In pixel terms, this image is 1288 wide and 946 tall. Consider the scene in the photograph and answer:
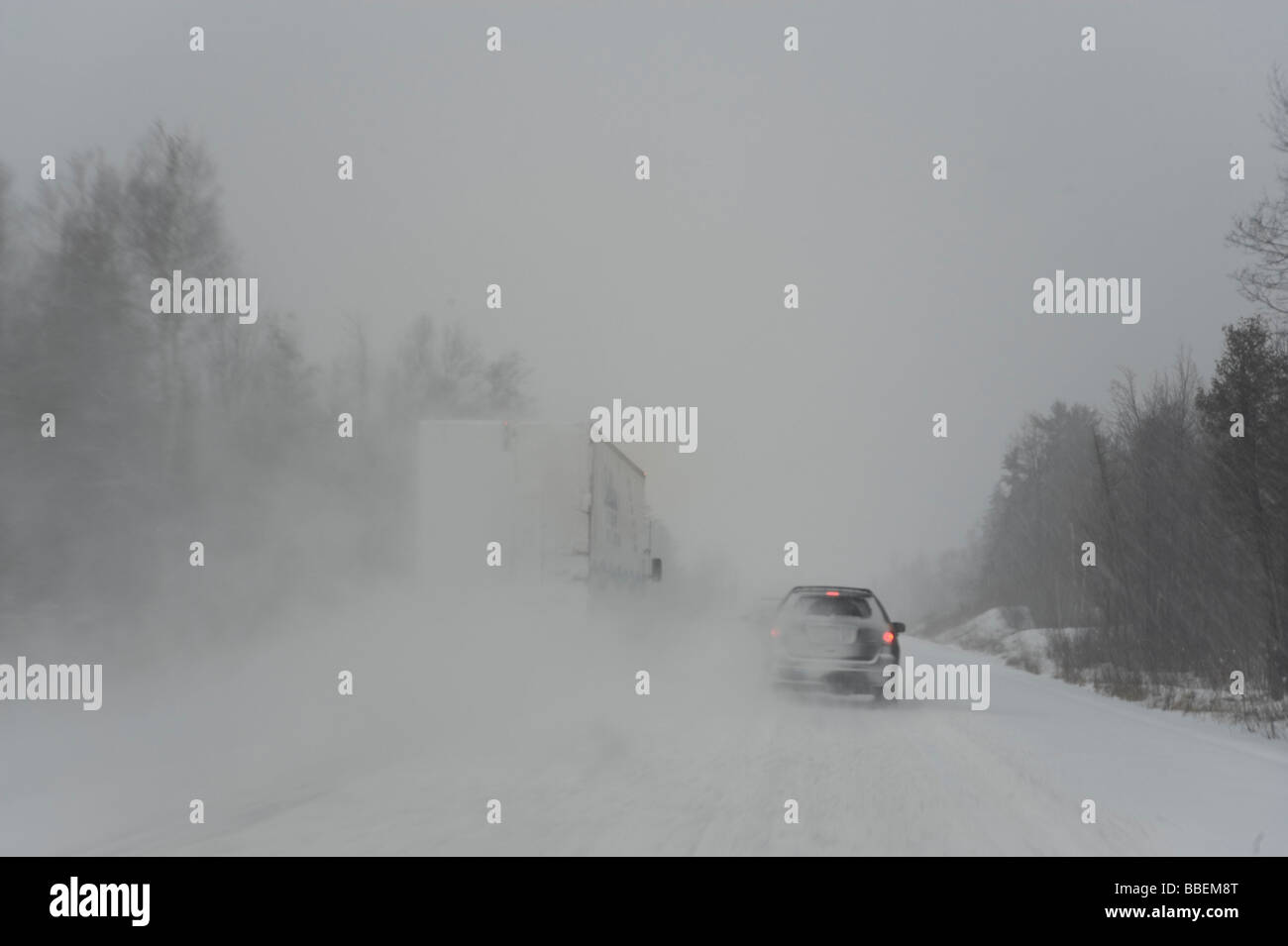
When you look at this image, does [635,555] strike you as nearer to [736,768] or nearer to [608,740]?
[608,740]

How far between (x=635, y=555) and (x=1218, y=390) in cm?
1139

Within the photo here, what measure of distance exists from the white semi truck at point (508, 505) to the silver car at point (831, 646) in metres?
2.83

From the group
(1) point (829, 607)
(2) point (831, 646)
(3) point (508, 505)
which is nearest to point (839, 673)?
(2) point (831, 646)

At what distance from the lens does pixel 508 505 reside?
1562 centimetres

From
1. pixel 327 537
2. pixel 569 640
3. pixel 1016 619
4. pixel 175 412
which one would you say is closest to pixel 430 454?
pixel 569 640

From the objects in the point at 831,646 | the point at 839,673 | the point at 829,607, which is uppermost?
the point at 829,607

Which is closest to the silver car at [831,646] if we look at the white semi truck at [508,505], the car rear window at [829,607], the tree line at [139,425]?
the car rear window at [829,607]

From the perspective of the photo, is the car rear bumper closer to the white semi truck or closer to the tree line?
the white semi truck

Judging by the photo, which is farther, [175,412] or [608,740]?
[175,412]

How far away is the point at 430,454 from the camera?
631 inches

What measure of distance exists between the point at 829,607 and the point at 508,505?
4685 millimetres

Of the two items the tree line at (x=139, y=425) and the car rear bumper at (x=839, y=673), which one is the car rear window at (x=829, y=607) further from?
the tree line at (x=139, y=425)

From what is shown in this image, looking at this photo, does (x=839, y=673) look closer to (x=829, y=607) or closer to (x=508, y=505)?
(x=829, y=607)

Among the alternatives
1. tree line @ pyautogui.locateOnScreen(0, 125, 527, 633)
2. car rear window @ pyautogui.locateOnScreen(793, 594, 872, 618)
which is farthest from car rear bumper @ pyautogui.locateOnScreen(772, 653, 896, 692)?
tree line @ pyautogui.locateOnScreen(0, 125, 527, 633)
